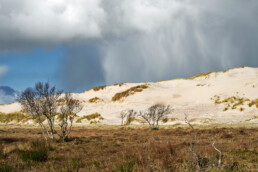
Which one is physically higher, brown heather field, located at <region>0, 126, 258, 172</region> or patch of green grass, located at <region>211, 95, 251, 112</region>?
patch of green grass, located at <region>211, 95, 251, 112</region>

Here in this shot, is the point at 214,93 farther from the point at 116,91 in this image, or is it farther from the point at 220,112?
the point at 116,91

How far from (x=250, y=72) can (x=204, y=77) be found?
18.6 m

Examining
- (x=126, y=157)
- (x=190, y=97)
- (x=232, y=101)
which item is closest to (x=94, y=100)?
(x=190, y=97)

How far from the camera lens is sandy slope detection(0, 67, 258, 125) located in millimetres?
53444

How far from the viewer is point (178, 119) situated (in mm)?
53062

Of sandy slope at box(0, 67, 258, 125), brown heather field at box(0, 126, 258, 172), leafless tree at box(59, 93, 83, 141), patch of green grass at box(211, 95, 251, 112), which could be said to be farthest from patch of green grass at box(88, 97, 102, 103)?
brown heather field at box(0, 126, 258, 172)

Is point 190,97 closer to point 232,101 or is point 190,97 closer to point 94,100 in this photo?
point 232,101

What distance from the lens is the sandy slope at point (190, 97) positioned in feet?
175

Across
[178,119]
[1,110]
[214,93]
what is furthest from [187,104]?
[1,110]

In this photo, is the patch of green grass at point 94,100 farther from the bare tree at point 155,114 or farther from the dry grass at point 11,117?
the bare tree at point 155,114

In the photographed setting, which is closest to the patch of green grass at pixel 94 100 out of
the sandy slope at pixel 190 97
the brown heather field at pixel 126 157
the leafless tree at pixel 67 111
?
the sandy slope at pixel 190 97

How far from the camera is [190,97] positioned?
73562 millimetres

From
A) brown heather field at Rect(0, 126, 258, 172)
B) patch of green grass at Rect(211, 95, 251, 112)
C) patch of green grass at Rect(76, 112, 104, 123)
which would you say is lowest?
brown heather field at Rect(0, 126, 258, 172)

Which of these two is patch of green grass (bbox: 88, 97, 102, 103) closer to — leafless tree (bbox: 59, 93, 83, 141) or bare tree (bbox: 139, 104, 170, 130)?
bare tree (bbox: 139, 104, 170, 130)
